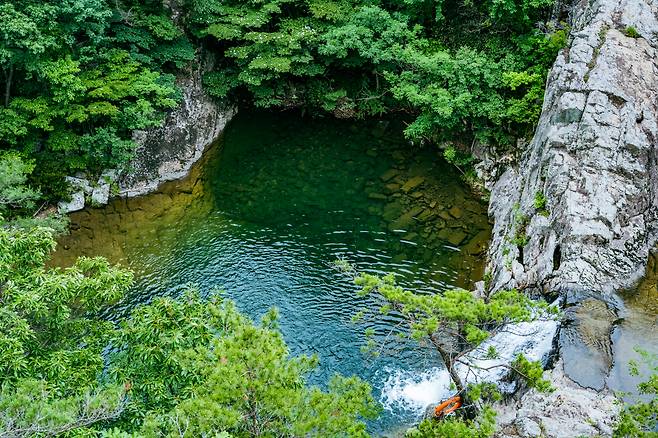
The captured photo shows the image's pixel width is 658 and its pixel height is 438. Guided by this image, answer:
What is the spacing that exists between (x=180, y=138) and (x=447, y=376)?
16171 millimetres

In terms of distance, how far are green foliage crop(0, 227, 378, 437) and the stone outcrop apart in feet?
44.9

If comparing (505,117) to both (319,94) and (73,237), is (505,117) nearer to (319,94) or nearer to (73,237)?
(319,94)

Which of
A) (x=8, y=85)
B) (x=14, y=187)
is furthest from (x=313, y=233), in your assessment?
(x=8, y=85)

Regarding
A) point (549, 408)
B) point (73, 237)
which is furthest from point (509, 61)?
point (73, 237)

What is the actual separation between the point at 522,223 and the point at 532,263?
2.07 m

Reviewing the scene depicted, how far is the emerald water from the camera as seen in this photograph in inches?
747

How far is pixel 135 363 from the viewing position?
36.0 feet

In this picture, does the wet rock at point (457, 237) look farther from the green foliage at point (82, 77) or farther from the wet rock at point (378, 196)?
the green foliage at point (82, 77)

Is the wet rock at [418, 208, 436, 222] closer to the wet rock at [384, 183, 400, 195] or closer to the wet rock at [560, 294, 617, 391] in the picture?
the wet rock at [384, 183, 400, 195]

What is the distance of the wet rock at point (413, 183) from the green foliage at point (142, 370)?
50.2ft

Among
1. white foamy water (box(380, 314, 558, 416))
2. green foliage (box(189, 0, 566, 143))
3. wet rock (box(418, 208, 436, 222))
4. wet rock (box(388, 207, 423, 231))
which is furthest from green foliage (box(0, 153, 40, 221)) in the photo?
wet rock (box(418, 208, 436, 222))

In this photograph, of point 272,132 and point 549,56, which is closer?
point 549,56

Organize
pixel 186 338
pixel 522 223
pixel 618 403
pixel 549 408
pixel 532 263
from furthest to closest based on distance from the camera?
1. pixel 522 223
2. pixel 532 263
3. pixel 549 408
4. pixel 618 403
5. pixel 186 338

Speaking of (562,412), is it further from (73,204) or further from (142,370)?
(73,204)
